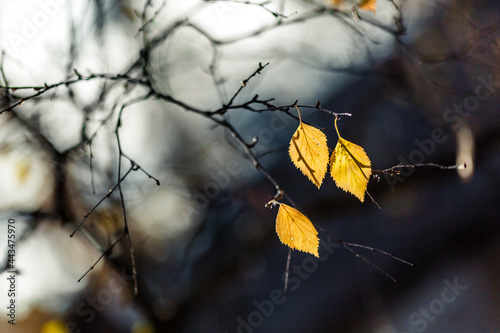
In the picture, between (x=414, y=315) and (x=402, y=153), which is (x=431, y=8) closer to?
(x=402, y=153)

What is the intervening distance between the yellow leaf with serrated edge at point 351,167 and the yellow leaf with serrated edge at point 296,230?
9 cm

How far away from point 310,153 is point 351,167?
0.23 ft

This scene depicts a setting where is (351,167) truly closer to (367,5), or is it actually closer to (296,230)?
(296,230)

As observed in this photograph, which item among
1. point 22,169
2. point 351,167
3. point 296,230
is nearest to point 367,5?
point 351,167

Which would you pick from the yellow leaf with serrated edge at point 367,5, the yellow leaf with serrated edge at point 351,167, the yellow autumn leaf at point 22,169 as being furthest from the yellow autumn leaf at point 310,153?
the yellow autumn leaf at point 22,169

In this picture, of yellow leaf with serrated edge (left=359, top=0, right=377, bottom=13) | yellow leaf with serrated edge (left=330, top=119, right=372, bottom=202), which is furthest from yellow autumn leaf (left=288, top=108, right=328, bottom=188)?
yellow leaf with serrated edge (left=359, top=0, right=377, bottom=13)

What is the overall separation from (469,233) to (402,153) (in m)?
0.60

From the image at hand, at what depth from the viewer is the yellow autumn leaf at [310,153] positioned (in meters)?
0.61

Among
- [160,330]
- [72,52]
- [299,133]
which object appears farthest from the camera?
[160,330]

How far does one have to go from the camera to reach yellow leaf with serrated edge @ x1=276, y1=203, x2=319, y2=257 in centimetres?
60

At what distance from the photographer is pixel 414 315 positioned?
2.15 m

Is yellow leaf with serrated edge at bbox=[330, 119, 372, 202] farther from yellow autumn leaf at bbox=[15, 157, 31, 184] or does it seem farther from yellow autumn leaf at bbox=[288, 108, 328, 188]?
yellow autumn leaf at bbox=[15, 157, 31, 184]

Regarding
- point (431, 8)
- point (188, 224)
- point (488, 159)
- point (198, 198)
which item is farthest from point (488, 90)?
point (188, 224)

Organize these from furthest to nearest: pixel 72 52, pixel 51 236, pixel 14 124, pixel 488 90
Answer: pixel 488 90 → pixel 51 236 → pixel 14 124 → pixel 72 52
